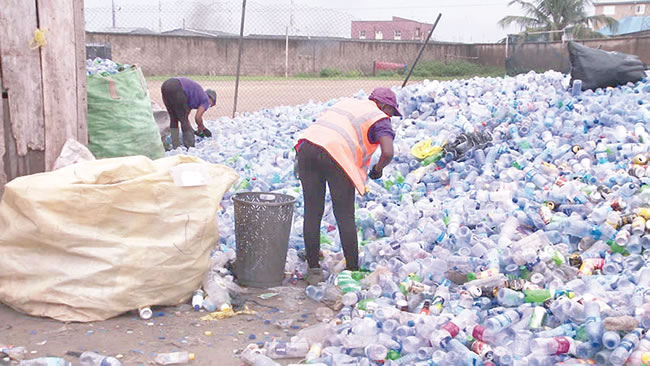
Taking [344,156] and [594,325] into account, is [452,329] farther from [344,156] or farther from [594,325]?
[344,156]

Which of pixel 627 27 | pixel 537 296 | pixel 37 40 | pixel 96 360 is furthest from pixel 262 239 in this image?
pixel 627 27

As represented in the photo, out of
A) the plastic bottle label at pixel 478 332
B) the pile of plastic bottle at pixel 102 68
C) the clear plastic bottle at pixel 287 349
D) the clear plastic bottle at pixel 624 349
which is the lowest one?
the clear plastic bottle at pixel 287 349

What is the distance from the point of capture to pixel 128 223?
3756 mm

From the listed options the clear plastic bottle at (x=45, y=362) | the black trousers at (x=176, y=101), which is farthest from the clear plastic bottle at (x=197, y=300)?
the black trousers at (x=176, y=101)

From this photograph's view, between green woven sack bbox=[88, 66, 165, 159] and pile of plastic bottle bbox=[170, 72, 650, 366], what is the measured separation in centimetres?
115

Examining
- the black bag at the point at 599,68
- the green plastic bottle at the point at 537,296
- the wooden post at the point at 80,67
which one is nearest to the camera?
the green plastic bottle at the point at 537,296

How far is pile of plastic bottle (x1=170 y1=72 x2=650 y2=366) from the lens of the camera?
3.33 m

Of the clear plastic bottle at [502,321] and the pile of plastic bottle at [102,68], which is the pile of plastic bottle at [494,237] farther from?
the pile of plastic bottle at [102,68]

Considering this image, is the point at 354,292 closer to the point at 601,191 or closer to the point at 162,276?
the point at 162,276

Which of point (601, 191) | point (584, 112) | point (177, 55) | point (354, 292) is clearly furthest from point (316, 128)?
point (177, 55)

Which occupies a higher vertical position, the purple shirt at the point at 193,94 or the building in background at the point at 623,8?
the building in background at the point at 623,8

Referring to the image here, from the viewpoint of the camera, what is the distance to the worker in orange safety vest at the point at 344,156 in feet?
13.8

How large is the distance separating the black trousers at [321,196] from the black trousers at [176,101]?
4.23m

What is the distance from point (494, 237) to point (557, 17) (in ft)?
131
